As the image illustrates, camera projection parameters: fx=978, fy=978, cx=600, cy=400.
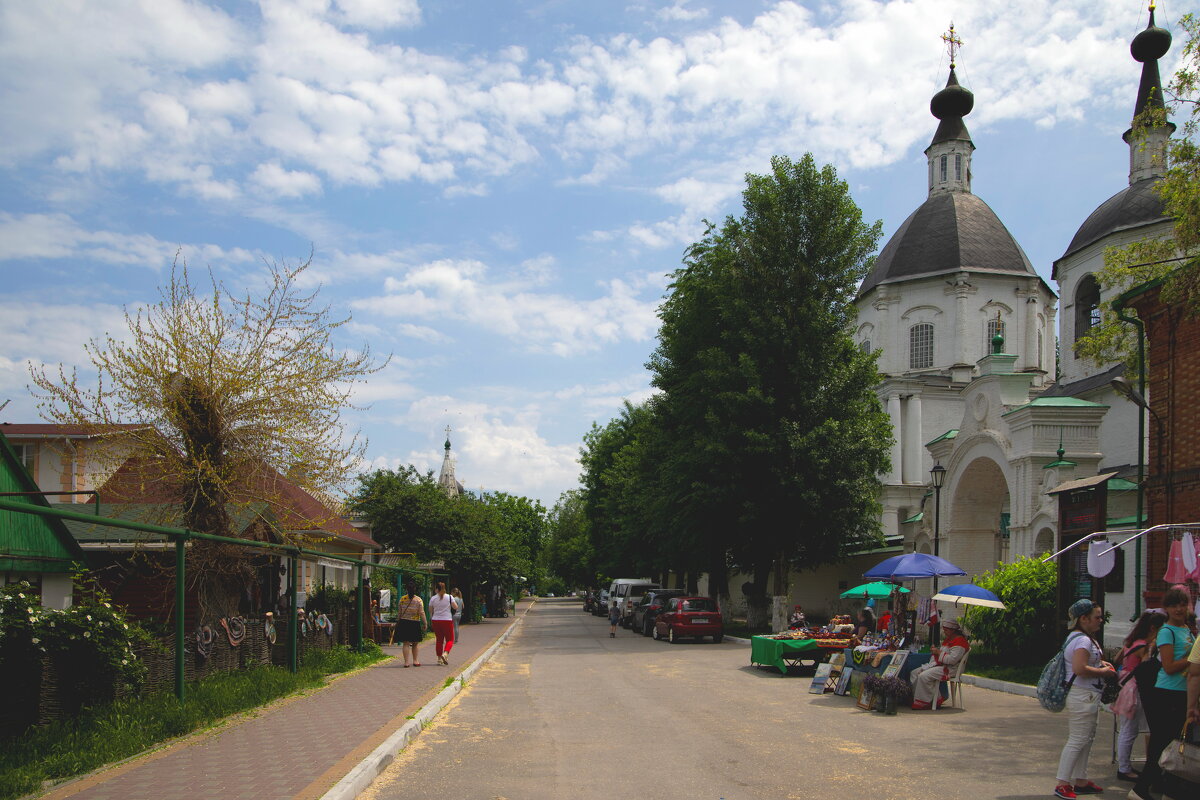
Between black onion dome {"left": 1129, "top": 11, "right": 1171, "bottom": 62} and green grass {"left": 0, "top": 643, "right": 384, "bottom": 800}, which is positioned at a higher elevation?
black onion dome {"left": 1129, "top": 11, "right": 1171, "bottom": 62}

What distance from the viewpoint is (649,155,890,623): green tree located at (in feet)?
94.6

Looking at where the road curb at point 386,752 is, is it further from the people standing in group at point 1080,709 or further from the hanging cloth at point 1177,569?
the hanging cloth at point 1177,569

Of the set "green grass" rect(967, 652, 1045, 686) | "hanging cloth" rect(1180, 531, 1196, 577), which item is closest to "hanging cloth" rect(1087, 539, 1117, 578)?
"hanging cloth" rect(1180, 531, 1196, 577)

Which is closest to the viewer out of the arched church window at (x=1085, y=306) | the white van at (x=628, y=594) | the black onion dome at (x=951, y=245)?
the arched church window at (x=1085, y=306)

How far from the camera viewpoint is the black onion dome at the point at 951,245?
43.6 m

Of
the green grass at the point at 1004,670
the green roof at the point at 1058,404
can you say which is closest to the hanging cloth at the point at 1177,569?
the green grass at the point at 1004,670

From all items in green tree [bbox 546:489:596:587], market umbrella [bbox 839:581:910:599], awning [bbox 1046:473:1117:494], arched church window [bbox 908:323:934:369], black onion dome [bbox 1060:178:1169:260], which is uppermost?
black onion dome [bbox 1060:178:1169:260]

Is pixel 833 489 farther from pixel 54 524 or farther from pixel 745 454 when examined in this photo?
pixel 54 524

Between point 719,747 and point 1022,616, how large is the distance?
9.67 meters

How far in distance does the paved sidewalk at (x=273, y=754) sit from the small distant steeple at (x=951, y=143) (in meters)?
40.7

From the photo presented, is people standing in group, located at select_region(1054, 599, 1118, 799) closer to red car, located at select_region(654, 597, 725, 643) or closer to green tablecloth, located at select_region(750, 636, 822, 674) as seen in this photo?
green tablecloth, located at select_region(750, 636, 822, 674)

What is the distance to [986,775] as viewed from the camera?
28.6 ft

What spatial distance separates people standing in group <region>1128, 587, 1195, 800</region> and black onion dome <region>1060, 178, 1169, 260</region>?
98.5 feet

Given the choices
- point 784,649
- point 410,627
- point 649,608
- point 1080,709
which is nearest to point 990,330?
point 649,608
